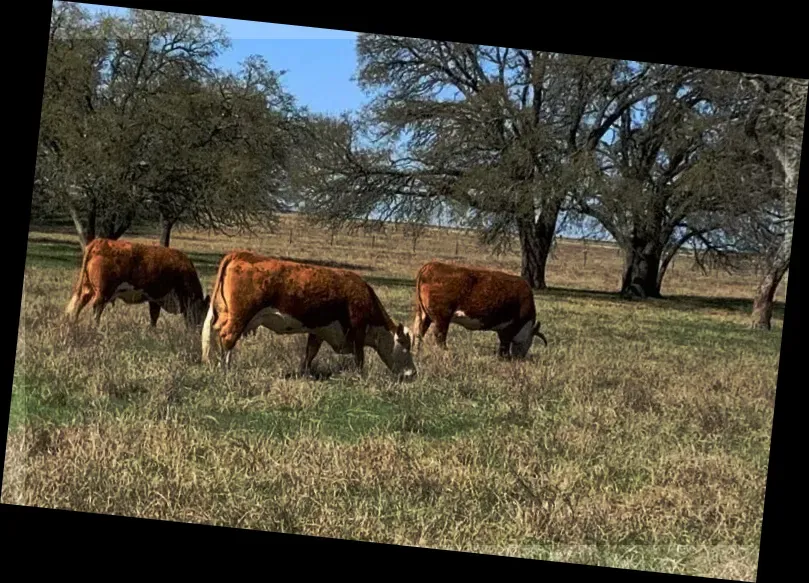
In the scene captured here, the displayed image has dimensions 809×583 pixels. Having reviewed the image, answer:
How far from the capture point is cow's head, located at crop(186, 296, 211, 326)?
3.40m

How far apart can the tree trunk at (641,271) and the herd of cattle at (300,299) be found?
385mm

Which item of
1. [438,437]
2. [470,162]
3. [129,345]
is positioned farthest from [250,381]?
[470,162]

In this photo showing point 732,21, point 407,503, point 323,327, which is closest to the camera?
point 732,21

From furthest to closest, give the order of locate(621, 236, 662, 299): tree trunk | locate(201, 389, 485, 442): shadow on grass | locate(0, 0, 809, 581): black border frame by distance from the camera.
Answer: locate(621, 236, 662, 299): tree trunk
locate(201, 389, 485, 442): shadow on grass
locate(0, 0, 809, 581): black border frame

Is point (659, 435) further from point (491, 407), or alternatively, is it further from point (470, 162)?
point (470, 162)

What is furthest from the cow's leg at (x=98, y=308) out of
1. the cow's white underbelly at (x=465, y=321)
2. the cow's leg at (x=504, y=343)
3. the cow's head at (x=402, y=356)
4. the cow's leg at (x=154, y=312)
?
the cow's leg at (x=504, y=343)

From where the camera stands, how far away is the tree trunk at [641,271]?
3.39 m

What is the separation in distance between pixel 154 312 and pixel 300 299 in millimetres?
560

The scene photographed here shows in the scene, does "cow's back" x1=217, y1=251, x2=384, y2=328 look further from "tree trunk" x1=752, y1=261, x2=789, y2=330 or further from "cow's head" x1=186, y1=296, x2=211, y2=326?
"tree trunk" x1=752, y1=261, x2=789, y2=330

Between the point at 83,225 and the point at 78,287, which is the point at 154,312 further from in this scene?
the point at 83,225

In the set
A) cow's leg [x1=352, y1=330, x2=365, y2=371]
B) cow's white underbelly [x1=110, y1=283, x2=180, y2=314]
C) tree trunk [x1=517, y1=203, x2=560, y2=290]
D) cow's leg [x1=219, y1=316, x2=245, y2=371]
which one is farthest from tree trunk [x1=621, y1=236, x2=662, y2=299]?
cow's white underbelly [x1=110, y1=283, x2=180, y2=314]

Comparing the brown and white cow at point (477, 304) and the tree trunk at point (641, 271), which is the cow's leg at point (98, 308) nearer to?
the brown and white cow at point (477, 304)

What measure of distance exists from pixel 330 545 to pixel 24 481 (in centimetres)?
115

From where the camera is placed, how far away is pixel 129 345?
11.0ft
